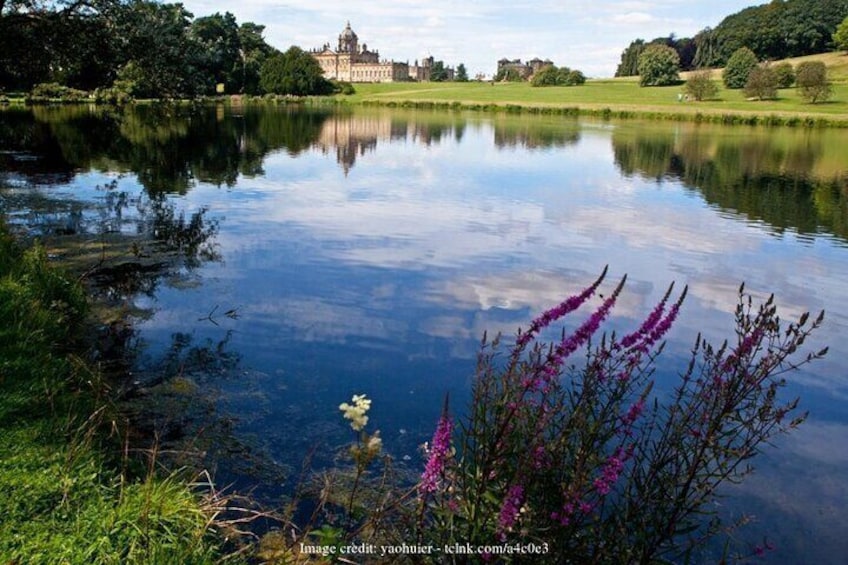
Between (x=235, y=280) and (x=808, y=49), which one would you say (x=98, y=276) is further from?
(x=808, y=49)

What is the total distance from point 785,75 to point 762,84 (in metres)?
17.0

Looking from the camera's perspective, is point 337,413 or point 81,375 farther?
point 337,413

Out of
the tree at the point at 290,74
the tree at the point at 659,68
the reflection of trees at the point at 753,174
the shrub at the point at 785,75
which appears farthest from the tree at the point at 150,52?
the tree at the point at 659,68

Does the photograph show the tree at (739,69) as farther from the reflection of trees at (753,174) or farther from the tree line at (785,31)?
the reflection of trees at (753,174)

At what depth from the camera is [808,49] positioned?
156 metres

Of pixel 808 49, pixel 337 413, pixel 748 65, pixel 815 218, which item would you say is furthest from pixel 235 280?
pixel 808 49

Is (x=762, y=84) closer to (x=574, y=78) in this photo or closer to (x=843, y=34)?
(x=843, y=34)

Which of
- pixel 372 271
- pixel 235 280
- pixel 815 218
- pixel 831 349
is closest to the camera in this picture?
pixel 831 349

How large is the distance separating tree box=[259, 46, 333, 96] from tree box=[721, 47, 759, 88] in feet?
287

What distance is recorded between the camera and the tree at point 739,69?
5079 inches

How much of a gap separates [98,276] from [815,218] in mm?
24809

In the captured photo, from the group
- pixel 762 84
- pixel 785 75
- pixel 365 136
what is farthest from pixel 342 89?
pixel 365 136

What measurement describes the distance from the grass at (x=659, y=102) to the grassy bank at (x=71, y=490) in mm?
94425

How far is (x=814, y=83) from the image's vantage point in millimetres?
102938
